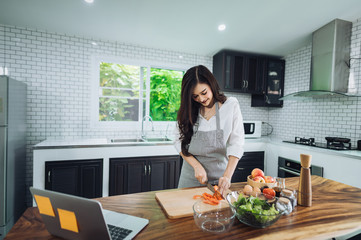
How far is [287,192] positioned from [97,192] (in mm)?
2479

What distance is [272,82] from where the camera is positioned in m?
4.20

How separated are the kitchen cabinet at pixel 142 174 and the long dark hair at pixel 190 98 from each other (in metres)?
1.38

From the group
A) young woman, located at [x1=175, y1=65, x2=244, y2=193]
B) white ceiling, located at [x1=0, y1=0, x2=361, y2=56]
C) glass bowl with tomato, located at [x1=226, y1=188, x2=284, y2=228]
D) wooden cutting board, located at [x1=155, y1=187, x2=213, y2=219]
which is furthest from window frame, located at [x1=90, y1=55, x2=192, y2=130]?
glass bowl with tomato, located at [x1=226, y1=188, x2=284, y2=228]

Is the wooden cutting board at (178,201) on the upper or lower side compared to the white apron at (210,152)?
lower

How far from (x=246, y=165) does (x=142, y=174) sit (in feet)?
6.01

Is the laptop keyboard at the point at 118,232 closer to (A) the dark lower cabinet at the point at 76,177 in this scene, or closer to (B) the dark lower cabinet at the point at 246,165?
(A) the dark lower cabinet at the point at 76,177

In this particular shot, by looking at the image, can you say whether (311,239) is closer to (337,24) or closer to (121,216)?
(121,216)

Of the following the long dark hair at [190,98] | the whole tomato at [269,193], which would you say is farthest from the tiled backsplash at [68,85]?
the whole tomato at [269,193]

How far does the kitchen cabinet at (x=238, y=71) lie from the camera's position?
3896 millimetres

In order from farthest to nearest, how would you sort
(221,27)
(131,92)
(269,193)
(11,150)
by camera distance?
(131,92) < (221,27) < (11,150) < (269,193)

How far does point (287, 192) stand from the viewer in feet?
3.83

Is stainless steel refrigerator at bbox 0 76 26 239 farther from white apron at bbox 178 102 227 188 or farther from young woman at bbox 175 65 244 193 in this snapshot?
white apron at bbox 178 102 227 188

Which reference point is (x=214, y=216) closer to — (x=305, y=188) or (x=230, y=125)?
(x=305, y=188)

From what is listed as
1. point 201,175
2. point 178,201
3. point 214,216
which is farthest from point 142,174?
point 214,216
